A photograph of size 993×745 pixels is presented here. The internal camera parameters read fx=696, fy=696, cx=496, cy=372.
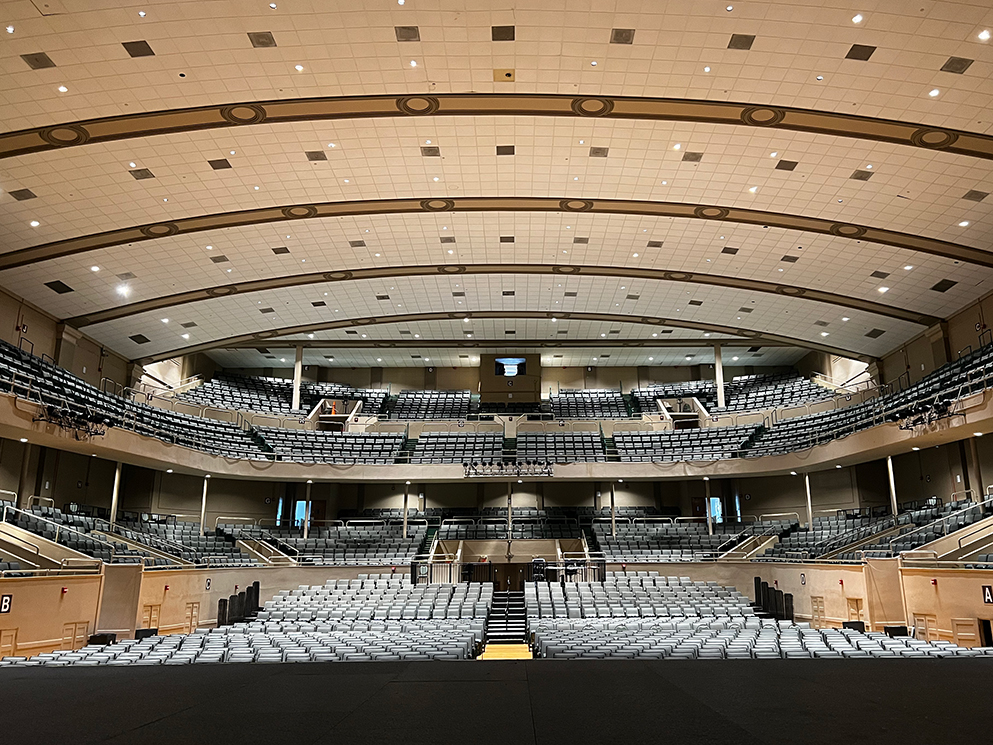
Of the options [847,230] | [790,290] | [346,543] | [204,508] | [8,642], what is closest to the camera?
[8,642]

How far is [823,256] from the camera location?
65.8 feet

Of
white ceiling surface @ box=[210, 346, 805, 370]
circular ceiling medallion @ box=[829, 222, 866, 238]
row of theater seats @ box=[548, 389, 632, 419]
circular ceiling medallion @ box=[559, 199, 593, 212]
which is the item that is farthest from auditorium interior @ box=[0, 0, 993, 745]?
white ceiling surface @ box=[210, 346, 805, 370]

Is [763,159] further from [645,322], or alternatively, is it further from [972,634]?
[645,322]

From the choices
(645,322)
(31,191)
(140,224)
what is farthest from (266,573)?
(645,322)

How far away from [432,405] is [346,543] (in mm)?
10239

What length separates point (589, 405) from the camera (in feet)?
111

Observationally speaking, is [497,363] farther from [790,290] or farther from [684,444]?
[790,290]

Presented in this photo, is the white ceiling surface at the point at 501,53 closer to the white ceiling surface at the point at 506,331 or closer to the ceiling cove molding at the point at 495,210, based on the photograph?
the ceiling cove molding at the point at 495,210

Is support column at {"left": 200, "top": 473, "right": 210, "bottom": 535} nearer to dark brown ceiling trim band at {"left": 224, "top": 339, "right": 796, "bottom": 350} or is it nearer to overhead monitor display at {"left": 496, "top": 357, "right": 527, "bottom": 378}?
dark brown ceiling trim band at {"left": 224, "top": 339, "right": 796, "bottom": 350}

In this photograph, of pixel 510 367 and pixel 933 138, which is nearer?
pixel 933 138

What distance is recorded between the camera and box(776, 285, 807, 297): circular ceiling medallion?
22.8 metres

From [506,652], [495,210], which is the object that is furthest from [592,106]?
[506,652]

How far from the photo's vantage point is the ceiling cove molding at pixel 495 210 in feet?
59.0

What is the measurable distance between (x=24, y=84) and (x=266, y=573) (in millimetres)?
14460
